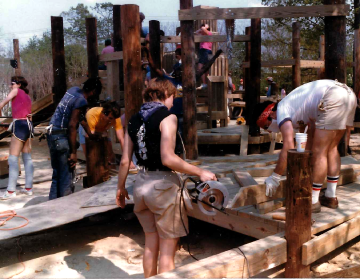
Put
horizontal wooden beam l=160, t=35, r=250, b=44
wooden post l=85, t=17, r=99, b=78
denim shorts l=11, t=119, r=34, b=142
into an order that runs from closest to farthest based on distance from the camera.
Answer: denim shorts l=11, t=119, r=34, b=142 < horizontal wooden beam l=160, t=35, r=250, b=44 < wooden post l=85, t=17, r=99, b=78

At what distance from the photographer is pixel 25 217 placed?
4.89m

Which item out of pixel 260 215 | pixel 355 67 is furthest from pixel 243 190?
pixel 355 67

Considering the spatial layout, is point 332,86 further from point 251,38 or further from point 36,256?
point 251,38

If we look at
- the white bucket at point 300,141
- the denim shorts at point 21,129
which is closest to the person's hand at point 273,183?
the white bucket at point 300,141

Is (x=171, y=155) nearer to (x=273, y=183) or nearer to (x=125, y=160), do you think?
(x=125, y=160)

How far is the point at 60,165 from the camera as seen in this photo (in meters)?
5.85

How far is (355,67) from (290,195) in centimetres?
1113

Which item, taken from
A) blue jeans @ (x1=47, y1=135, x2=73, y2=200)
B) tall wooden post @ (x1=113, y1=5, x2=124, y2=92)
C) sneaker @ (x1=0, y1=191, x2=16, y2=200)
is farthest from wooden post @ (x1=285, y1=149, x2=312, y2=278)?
tall wooden post @ (x1=113, y1=5, x2=124, y2=92)

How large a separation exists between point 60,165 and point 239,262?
324 cm

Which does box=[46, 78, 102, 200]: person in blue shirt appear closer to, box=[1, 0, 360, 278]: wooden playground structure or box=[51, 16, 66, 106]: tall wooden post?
box=[1, 0, 360, 278]: wooden playground structure

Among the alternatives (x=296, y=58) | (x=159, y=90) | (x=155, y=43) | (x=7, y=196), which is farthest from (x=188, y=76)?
(x=296, y=58)

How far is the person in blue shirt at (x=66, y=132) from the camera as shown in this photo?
5.70m

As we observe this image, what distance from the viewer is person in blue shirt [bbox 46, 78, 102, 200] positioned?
570cm

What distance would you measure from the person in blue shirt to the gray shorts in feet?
9.77
